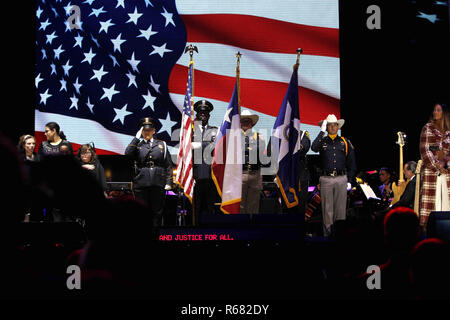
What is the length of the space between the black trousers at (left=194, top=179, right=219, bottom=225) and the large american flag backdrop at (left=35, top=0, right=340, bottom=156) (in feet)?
8.27

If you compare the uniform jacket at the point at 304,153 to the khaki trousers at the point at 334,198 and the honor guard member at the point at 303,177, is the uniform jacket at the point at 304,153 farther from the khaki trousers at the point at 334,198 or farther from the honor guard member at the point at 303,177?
the khaki trousers at the point at 334,198

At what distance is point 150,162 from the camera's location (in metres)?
7.97

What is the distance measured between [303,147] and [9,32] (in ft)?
23.5

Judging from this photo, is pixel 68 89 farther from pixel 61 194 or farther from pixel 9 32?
pixel 61 194

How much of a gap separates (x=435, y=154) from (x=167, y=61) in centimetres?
625

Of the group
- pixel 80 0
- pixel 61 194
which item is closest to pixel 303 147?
pixel 80 0

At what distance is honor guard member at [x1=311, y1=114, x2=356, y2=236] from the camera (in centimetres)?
747

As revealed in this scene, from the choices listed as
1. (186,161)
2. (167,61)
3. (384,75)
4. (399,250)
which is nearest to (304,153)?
(186,161)

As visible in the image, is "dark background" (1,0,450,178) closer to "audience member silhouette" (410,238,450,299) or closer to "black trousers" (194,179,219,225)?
"black trousers" (194,179,219,225)

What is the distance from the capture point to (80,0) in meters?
10.5

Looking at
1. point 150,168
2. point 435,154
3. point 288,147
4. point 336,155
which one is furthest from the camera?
point 150,168

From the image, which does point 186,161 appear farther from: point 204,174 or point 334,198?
point 334,198
